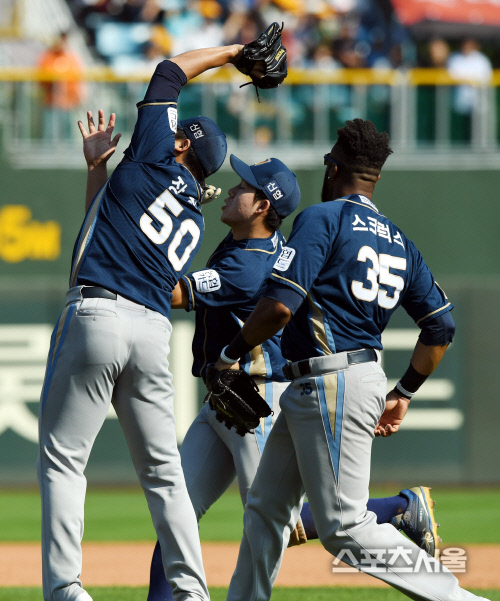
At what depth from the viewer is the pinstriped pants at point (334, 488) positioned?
11.6 ft

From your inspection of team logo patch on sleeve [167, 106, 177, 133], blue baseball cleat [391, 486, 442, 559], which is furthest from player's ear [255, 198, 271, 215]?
blue baseball cleat [391, 486, 442, 559]

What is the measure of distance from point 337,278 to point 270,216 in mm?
825

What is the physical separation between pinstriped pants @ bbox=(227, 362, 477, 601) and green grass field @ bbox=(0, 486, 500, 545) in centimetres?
355

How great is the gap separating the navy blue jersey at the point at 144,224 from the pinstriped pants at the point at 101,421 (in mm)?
101

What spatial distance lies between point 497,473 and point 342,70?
4.76 m

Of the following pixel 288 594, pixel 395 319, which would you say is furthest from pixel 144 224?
pixel 395 319

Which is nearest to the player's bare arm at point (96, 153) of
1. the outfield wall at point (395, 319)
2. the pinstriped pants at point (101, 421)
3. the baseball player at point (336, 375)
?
the pinstriped pants at point (101, 421)

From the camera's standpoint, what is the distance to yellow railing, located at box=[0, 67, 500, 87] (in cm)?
1052

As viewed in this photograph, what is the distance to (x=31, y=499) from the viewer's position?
9477mm

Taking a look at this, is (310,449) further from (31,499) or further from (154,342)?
(31,499)

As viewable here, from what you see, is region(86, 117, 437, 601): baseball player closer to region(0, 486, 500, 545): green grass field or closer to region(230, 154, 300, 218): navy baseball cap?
region(230, 154, 300, 218): navy baseball cap

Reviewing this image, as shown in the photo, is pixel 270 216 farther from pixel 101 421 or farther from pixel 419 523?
pixel 419 523

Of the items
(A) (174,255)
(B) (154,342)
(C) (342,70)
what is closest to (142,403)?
(B) (154,342)

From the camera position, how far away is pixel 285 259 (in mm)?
3689
